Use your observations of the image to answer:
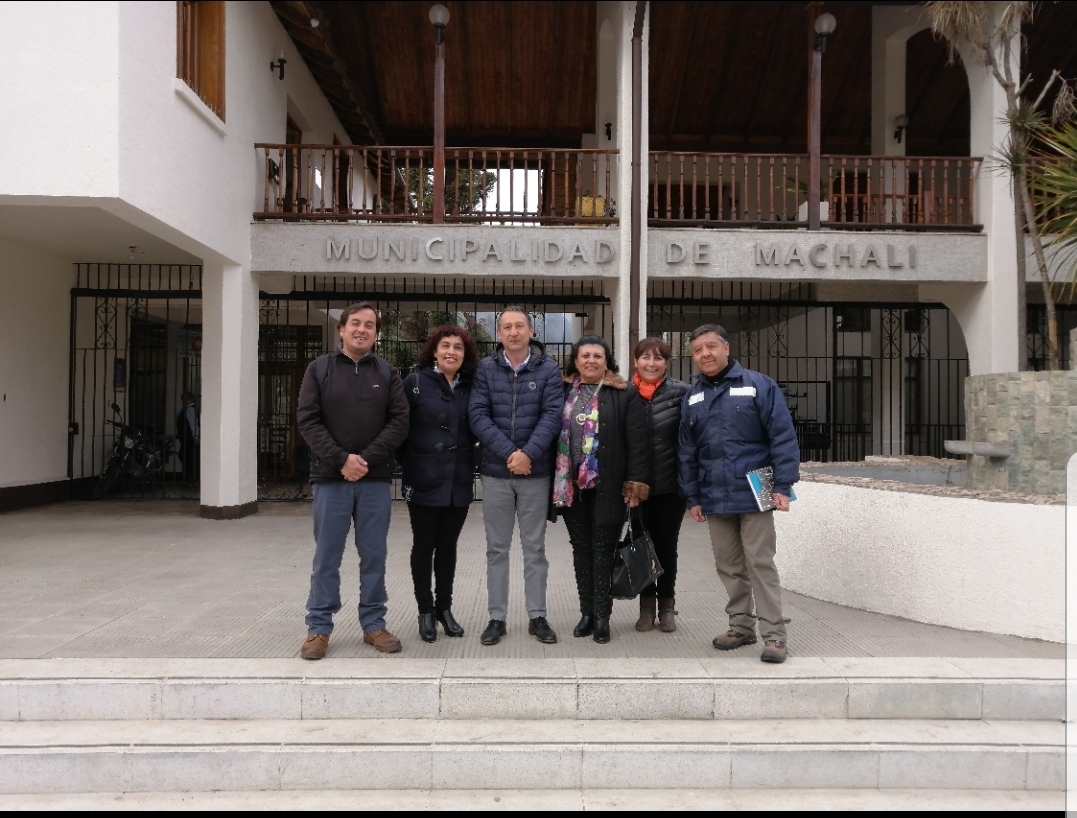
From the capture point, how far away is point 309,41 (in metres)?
11.4

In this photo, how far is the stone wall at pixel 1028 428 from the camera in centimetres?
594

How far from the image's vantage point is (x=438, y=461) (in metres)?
4.48

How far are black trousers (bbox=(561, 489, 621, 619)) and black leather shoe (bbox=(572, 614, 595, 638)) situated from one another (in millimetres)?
91

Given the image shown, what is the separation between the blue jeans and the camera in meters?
4.33

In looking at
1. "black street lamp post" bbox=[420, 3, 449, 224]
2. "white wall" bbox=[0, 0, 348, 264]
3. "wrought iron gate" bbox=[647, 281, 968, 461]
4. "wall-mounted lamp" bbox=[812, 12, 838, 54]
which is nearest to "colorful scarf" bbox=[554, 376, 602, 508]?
"white wall" bbox=[0, 0, 348, 264]

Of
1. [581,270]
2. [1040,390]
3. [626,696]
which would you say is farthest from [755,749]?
[581,270]

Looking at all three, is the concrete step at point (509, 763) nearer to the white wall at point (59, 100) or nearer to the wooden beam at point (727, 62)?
the white wall at point (59, 100)

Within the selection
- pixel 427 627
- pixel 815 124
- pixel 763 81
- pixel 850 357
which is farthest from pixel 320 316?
pixel 427 627

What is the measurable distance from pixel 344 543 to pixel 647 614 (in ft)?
6.25

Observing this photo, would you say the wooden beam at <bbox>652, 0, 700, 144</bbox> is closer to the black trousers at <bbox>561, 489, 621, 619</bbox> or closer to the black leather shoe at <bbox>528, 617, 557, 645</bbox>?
the black trousers at <bbox>561, 489, 621, 619</bbox>

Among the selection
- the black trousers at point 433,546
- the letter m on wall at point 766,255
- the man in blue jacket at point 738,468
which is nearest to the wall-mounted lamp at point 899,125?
the letter m on wall at point 766,255

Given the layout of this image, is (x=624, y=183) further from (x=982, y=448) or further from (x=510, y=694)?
(x=510, y=694)

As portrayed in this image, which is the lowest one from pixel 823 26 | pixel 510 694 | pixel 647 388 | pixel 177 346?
pixel 510 694

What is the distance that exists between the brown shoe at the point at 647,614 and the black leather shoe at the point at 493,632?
88cm
